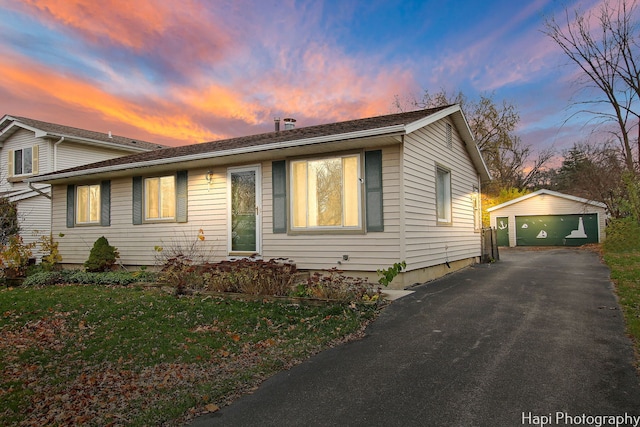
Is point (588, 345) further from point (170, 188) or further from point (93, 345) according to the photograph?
point (170, 188)

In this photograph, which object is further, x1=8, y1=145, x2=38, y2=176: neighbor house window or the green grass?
x1=8, y1=145, x2=38, y2=176: neighbor house window

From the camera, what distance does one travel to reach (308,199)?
9242 mm

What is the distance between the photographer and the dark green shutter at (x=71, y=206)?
43.3 feet

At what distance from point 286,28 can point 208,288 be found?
25.3 feet

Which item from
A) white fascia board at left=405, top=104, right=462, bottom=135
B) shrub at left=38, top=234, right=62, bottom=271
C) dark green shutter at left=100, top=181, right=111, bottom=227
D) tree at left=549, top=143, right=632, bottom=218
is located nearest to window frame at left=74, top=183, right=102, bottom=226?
dark green shutter at left=100, top=181, right=111, bottom=227

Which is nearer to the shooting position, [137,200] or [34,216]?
[137,200]

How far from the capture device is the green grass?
3529 mm

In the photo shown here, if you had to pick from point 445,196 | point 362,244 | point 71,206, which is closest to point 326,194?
point 362,244

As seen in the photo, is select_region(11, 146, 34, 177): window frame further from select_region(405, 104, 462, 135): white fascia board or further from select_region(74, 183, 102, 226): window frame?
select_region(405, 104, 462, 135): white fascia board

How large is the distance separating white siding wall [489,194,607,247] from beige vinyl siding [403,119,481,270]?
40.6 ft

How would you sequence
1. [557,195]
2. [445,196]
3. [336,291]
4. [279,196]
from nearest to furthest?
[336,291]
[279,196]
[445,196]
[557,195]

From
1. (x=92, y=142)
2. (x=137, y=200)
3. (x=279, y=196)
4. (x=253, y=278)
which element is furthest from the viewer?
(x=92, y=142)

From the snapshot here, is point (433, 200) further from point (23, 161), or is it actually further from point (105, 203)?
point (23, 161)

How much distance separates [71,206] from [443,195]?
458 inches
